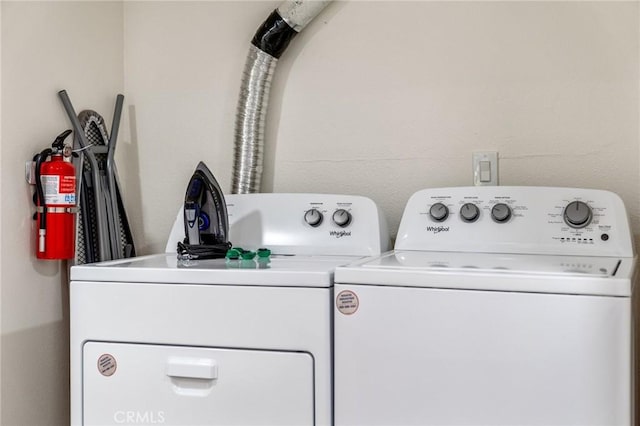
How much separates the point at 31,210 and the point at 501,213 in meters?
1.20

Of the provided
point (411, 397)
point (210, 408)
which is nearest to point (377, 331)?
point (411, 397)

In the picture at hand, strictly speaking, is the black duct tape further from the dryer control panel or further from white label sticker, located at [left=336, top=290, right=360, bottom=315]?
white label sticker, located at [left=336, top=290, right=360, bottom=315]

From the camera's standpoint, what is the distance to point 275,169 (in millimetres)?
2043

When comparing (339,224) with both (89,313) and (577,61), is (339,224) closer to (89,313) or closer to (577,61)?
(89,313)

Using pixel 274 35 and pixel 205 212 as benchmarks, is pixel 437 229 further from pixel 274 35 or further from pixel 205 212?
pixel 274 35

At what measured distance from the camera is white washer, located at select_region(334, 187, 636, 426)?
1110mm

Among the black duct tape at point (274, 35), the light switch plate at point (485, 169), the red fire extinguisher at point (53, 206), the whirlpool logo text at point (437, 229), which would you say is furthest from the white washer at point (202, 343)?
the black duct tape at point (274, 35)

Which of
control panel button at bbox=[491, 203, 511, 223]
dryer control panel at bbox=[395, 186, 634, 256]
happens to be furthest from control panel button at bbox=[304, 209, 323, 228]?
control panel button at bbox=[491, 203, 511, 223]

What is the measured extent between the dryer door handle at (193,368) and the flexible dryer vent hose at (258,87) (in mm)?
685

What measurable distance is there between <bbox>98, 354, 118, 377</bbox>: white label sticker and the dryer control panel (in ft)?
2.54

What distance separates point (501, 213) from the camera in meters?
1.65

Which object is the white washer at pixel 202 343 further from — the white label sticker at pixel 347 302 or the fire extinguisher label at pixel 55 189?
the fire extinguisher label at pixel 55 189

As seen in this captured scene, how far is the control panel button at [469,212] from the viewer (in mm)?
1673

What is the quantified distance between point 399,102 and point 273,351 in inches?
37.0
